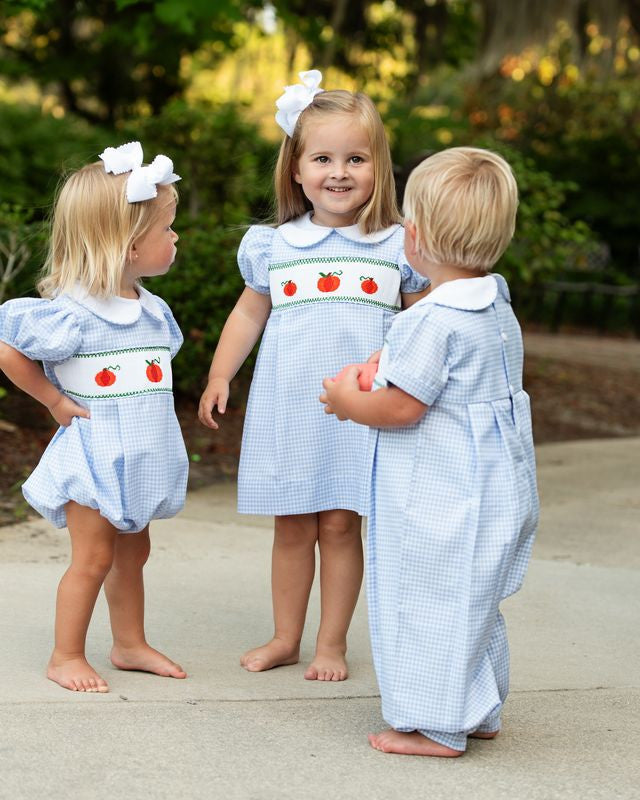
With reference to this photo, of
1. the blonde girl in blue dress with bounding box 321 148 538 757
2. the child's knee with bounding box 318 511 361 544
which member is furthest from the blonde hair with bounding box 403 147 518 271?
the child's knee with bounding box 318 511 361 544

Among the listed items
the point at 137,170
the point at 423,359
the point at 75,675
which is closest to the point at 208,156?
the point at 137,170

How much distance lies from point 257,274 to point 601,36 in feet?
53.0

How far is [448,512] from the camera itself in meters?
2.84

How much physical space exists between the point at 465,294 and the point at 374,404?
12.7 inches

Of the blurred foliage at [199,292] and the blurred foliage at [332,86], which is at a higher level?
the blurred foliage at [332,86]

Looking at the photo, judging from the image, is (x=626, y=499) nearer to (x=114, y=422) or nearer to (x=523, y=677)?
(x=523, y=677)

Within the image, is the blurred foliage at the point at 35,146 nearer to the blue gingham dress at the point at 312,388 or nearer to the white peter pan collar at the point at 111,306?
the blue gingham dress at the point at 312,388

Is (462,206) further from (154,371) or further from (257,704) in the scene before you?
(257,704)

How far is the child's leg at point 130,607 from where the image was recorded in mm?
3385

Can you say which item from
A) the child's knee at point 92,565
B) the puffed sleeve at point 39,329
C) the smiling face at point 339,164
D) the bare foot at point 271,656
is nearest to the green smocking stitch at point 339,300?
the smiling face at point 339,164

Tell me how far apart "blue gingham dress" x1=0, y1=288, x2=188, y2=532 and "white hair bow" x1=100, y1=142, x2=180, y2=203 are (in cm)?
28

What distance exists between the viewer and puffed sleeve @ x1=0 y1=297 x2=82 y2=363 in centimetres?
311

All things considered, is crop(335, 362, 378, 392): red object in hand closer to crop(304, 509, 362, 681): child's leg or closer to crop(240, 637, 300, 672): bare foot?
crop(304, 509, 362, 681): child's leg

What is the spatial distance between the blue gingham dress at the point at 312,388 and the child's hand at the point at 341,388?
509 mm
